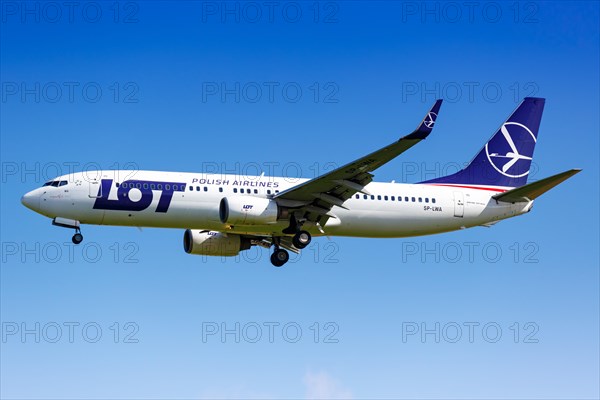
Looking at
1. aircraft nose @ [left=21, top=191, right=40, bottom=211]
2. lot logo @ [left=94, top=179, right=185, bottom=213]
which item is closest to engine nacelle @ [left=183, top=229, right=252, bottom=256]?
lot logo @ [left=94, top=179, right=185, bottom=213]

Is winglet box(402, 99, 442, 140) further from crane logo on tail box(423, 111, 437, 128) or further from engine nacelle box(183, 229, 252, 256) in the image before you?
engine nacelle box(183, 229, 252, 256)

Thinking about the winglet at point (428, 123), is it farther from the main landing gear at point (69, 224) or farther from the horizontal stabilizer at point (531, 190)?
the main landing gear at point (69, 224)

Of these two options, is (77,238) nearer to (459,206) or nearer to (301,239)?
(301,239)

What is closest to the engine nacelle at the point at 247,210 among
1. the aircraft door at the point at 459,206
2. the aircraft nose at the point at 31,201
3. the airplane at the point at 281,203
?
the airplane at the point at 281,203

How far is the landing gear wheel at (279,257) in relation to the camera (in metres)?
51.9

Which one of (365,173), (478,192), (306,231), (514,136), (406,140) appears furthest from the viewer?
(514,136)

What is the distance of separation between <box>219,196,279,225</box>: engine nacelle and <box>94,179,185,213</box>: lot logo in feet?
7.78

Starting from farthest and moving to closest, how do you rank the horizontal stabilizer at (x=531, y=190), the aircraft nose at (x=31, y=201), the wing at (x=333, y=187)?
the horizontal stabilizer at (x=531, y=190) < the aircraft nose at (x=31, y=201) < the wing at (x=333, y=187)

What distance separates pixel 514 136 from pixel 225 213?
17543 millimetres

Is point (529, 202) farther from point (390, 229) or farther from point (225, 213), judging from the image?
point (225, 213)

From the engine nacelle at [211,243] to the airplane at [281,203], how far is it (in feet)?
0.16

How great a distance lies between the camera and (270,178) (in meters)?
49.4

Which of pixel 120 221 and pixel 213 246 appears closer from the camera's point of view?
pixel 120 221

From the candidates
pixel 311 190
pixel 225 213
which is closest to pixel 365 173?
pixel 311 190
